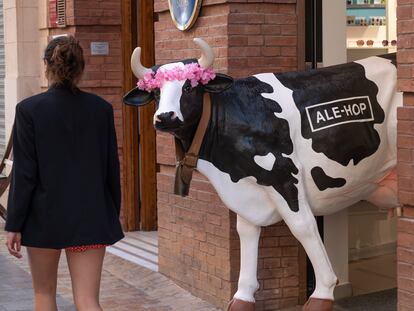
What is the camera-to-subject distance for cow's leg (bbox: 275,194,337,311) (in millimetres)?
6971

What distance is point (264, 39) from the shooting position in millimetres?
8047

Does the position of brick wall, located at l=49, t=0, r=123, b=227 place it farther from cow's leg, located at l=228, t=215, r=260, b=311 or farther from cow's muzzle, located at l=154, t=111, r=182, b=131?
cow's muzzle, located at l=154, t=111, r=182, b=131

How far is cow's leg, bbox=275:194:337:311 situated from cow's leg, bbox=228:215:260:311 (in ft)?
1.10

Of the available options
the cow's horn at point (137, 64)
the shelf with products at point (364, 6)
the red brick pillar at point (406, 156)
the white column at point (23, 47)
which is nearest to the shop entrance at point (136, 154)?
the white column at point (23, 47)

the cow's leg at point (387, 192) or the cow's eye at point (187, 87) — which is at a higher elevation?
the cow's eye at point (187, 87)

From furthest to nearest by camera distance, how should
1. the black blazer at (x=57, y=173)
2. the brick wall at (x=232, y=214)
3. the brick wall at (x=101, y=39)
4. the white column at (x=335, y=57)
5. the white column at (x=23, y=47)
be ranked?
the white column at (x=23, y=47), the brick wall at (x=101, y=39), the white column at (x=335, y=57), the brick wall at (x=232, y=214), the black blazer at (x=57, y=173)

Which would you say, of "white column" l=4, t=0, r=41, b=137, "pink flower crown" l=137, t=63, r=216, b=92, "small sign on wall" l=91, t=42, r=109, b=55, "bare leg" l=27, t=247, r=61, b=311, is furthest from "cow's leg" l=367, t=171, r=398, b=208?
"white column" l=4, t=0, r=41, b=137

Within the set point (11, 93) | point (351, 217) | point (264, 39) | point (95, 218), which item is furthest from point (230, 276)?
point (11, 93)

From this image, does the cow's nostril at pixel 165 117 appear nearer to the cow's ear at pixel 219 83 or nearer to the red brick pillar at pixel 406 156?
the cow's ear at pixel 219 83

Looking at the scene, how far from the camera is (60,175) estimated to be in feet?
19.8

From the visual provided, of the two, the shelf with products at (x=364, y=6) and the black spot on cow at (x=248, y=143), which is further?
the shelf with products at (x=364, y=6)

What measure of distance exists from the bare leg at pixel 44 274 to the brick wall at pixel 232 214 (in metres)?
2.17

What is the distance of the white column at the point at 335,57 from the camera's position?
816 centimetres

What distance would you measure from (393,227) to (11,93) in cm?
619
